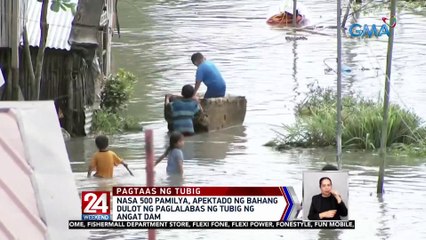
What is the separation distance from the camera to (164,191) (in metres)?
5.74

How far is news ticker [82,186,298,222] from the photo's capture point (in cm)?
568

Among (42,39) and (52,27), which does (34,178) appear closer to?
(42,39)

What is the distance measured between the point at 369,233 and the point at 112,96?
27.6 ft

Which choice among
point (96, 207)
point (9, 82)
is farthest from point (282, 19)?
point (96, 207)

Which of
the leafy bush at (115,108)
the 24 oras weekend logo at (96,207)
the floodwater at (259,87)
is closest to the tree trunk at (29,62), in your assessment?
the floodwater at (259,87)

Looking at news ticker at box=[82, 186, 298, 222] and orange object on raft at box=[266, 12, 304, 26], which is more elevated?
news ticker at box=[82, 186, 298, 222]

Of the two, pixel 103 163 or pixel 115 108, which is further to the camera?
pixel 115 108

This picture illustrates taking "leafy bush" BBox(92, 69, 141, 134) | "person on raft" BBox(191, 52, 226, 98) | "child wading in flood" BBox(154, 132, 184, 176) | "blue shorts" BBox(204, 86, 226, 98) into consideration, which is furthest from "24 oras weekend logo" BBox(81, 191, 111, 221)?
"blue shorts" BBox(204, 86, 226, 98)

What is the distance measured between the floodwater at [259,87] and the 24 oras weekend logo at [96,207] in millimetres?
5887

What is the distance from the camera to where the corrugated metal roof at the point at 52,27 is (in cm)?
1781

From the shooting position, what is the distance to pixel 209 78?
63.5ft

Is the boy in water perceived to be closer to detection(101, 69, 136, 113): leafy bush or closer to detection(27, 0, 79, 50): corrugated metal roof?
detection(101, 69, 136, 113): leafy bush

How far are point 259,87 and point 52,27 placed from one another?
5.85 metres

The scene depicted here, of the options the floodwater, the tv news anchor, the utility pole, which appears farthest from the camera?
the utility pole
